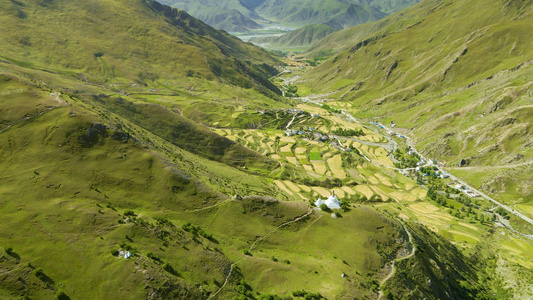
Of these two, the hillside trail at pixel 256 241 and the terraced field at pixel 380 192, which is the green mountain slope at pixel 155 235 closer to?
the hillside trail at pixel 256 241

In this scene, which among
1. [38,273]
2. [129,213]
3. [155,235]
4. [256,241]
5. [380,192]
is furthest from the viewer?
[380,192]

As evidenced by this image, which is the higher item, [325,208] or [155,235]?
[325,208]

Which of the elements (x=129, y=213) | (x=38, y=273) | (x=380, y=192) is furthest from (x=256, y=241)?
(x=380, y=192)

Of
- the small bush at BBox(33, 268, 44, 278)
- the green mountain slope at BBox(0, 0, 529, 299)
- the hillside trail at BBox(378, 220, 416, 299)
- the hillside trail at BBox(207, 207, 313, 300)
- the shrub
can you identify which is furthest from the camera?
the shrub

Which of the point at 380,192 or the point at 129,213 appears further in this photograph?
the point at 380,192

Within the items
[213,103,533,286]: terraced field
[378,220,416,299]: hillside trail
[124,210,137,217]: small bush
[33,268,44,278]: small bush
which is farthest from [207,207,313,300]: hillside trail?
[213,103,533,286]: terraced field

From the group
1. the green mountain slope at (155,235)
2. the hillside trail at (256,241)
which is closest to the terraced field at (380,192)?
the green mountain slope at (155,235)

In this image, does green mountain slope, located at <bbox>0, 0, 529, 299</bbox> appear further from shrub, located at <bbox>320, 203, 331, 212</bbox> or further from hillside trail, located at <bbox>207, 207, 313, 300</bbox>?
shrub, located at <bbox>320, 203, 331, 212</bbox>

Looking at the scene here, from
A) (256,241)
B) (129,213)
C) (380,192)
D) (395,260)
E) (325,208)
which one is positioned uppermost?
(325,208)

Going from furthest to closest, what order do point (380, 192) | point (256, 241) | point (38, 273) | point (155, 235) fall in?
point (380, 192), point (256, 241), point (155, 235), point (38, 273)

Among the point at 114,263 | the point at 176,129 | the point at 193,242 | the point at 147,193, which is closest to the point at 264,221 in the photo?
the point at 193,242

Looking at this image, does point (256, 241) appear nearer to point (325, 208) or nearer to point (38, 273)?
point (325, 208)
